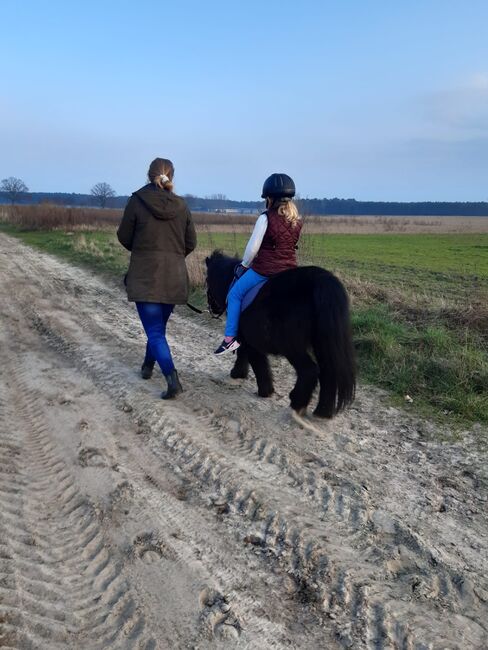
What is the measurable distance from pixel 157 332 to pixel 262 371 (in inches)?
47.8

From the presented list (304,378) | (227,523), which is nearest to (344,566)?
(227,523)

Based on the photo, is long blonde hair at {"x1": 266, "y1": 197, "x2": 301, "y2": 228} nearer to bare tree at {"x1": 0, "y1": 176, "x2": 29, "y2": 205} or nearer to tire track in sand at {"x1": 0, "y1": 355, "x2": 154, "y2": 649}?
tire track in sand at {"x1": 0, "y1": 355, "x2": 154, "y2": 649}

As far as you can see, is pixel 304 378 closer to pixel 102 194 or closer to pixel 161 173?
pixel 161 173

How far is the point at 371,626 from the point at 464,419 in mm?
3026

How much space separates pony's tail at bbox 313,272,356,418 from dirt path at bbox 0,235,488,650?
0.50 metres

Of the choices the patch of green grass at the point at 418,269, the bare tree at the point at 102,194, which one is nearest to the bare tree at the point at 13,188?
the bare tree at the point at 102,194

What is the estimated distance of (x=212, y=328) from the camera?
8453 mm

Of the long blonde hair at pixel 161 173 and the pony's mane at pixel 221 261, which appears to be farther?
the pony's mane at pixel 221 261

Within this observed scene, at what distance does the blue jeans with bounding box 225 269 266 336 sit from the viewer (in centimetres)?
498

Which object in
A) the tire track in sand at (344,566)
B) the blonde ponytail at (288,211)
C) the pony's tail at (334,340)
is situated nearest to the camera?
the tire track in sand at (344,566)

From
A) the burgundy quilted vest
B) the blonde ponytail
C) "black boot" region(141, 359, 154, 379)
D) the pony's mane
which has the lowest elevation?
"black boot" region(141, 359, 154, 379)

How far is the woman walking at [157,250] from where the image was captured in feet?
16.4

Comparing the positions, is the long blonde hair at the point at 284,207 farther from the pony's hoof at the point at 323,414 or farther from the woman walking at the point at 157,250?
the pony's hoof at the point at 323,414

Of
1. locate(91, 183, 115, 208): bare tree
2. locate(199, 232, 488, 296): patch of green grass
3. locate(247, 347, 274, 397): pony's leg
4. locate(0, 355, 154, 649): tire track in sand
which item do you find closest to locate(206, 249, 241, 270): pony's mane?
locate(247, 347, 274, 397): pony's leg
